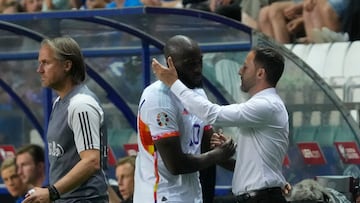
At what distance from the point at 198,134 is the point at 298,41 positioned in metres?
5.61

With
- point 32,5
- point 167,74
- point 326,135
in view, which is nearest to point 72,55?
point 167,74

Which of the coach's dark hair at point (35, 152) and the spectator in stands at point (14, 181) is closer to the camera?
the coach's dark hair at point (35, 152)

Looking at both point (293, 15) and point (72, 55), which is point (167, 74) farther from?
point (293, 15)

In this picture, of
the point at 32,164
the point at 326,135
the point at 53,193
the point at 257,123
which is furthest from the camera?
the point at 32,164

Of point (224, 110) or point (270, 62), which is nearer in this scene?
point (224, 110)

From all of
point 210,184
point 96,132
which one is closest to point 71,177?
point 96,132

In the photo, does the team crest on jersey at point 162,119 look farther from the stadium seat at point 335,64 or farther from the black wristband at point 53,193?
the stadium seat at point 335,64

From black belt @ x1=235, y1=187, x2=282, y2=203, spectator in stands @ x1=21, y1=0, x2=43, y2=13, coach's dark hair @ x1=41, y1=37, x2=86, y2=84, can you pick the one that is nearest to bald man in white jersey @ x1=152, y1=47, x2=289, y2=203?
black belt @ x1=235, y1=187, x2=282, y2=203

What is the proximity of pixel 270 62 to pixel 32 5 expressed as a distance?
27.4 ft

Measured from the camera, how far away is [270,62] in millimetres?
6980

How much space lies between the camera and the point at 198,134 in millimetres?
6965

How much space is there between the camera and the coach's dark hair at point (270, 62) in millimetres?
6980

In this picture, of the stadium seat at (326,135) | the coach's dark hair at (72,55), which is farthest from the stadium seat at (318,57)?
the coach's dark hair at (72,55)

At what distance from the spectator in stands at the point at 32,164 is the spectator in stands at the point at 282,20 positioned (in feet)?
11.2
